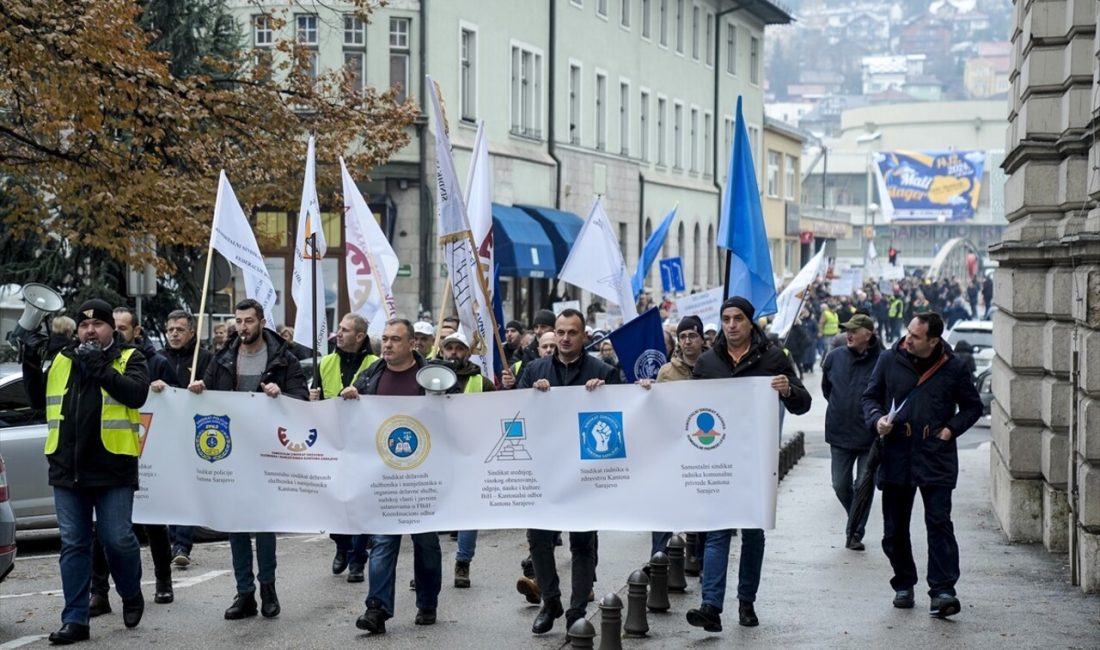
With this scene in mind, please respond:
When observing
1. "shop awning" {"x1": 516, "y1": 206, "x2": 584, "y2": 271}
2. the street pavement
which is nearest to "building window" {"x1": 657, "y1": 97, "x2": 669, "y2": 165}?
"shop awning" {"x1": 516, "y1": 206, "x2": 584, "y2": 271}

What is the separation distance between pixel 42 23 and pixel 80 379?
8.40 meters

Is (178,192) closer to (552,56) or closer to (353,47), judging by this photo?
(353,47)

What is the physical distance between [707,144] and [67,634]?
50.0 meters

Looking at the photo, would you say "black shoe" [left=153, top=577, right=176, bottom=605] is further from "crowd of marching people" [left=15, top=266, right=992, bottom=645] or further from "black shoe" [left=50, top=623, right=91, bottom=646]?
"black shoe" [left=50, top=623, right=91, bottom=646]

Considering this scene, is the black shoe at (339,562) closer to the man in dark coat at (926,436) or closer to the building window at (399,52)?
the man in dark coat at (926,436)

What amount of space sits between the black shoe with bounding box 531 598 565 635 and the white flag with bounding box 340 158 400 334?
4.57 metres

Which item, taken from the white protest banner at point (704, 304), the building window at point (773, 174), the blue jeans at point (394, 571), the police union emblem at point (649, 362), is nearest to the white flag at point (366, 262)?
the police union emblem at point (649, 362)

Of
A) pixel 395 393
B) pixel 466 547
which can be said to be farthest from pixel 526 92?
pixel 395 393

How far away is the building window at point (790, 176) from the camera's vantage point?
71000 mm

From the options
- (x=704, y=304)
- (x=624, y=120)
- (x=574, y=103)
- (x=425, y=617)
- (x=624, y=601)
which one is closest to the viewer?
(x=425, y=617)

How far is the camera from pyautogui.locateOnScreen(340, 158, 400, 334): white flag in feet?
48.6

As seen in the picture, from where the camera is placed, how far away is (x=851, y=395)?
14.2 meters

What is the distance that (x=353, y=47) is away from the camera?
34312 millimetres

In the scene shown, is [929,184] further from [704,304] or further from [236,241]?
[236,241]
